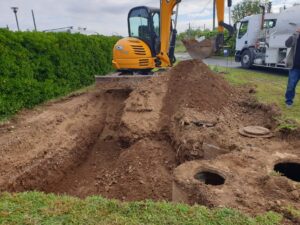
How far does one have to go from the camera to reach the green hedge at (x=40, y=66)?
7871 mm

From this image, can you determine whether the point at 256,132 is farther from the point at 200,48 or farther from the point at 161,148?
the point at 200,48

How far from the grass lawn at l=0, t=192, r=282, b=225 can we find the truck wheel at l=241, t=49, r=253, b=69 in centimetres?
1509

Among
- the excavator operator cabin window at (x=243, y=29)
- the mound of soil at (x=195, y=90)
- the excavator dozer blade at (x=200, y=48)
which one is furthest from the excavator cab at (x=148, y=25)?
the excavator operator cabin window at (x=243, y=29)

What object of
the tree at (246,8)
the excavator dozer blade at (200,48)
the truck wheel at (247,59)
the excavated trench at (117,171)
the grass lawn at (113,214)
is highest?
the tree at (246,8)

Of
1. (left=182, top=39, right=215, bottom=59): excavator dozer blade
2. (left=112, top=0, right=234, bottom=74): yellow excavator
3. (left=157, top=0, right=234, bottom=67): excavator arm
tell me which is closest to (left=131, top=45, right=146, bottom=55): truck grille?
(left=112, top=0, right=234, bottom=74): yellow excavator

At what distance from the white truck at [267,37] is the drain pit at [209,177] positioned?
10.4 m

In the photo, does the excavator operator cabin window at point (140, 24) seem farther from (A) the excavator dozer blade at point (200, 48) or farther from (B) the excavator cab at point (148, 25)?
(A) the excavator dozer blade at point (200, 48)

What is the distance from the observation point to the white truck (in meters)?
14.2

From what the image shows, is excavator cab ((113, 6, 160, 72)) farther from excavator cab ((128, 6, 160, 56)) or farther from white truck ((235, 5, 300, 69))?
white truck ((235, 5, 300, 69))

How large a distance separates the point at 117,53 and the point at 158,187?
6.67 meters

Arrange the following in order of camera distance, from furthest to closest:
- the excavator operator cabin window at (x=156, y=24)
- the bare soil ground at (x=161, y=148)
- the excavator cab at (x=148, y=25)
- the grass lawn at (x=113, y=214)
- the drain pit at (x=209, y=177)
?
the excavator operator cabin window at (x=156, y=24) < the excavator cab at (x=148, y=25) < the drain pit at (x=209, y=177) < the bare soil ground at (x=161, y=148) < the grass lawn at (x=113, y=214)

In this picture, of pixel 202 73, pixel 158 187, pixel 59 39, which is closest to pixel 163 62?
pixel 202 73

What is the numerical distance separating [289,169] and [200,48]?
5504 mm

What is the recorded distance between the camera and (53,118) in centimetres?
748
